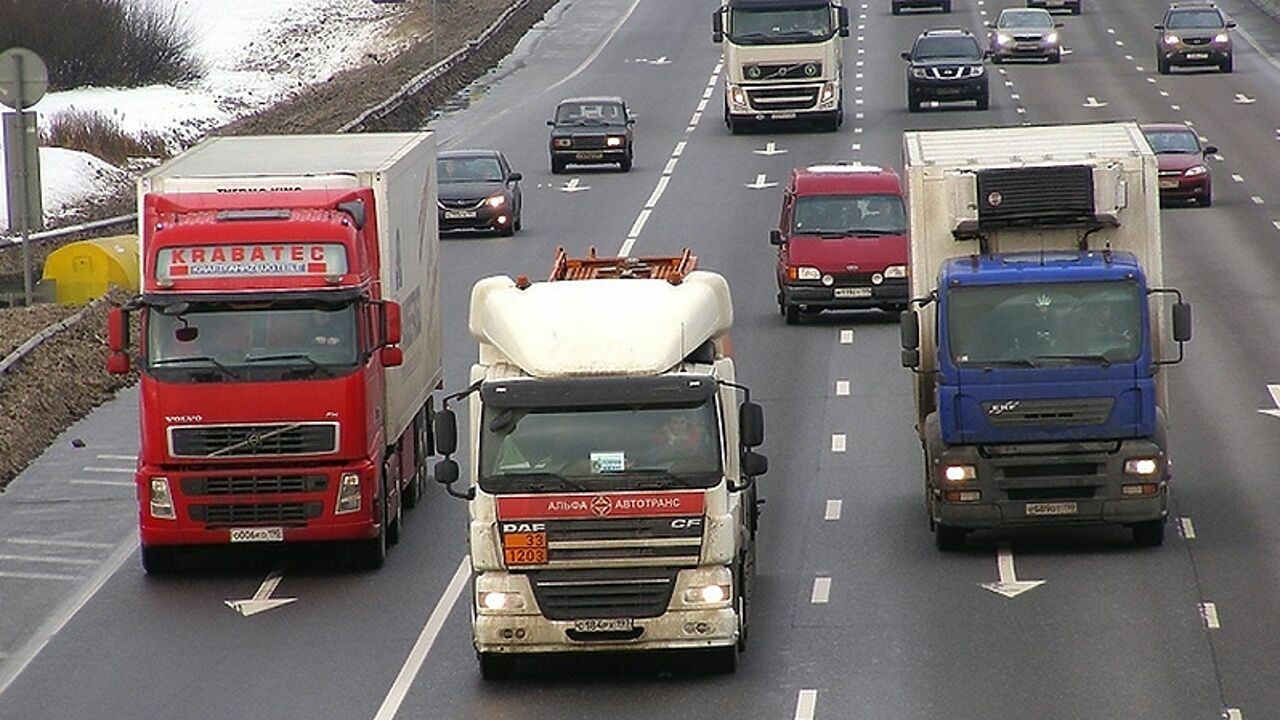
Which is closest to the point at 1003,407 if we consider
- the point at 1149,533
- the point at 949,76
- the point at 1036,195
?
the point at 1149,533

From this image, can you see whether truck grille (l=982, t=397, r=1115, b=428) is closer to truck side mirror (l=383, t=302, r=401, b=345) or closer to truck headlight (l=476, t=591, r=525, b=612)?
truck side mirror (l=383, t=302, r=401, b=345)

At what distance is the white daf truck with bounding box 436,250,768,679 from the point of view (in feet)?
63.7

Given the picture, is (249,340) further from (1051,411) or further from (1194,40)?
(1194,40)

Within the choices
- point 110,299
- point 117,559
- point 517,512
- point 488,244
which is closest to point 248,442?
point 117,559

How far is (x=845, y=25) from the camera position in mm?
61281

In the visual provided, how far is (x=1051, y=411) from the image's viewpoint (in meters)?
23.6

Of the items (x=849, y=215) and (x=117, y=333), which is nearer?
(x=117, y=333)

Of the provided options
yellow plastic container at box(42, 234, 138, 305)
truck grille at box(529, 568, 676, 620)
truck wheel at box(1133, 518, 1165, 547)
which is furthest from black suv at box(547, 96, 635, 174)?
truck grille at box(529, 568, 676, 620)

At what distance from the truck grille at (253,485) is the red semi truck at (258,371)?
0.01 metres

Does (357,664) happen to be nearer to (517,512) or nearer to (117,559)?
(517,512)

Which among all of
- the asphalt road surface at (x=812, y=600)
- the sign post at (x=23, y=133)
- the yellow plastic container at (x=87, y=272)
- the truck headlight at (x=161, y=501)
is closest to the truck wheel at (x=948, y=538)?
the asphalt road surface at (x=812, y=600)

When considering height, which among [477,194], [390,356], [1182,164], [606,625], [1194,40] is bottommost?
[1194,40]

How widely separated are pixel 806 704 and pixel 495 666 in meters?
2.47

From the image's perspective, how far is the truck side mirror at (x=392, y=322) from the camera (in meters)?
24.4
